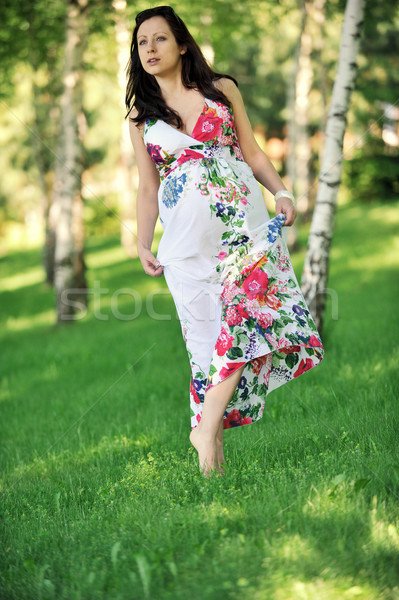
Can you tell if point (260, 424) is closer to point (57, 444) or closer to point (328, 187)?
point (57, 444)

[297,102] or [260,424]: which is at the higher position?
[297,102]

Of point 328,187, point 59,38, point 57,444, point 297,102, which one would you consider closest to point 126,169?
point 59,38

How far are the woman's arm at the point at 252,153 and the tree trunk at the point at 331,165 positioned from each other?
99.8 inches

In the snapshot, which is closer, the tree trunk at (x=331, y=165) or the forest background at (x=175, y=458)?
the forest background at (x=175, y=458)

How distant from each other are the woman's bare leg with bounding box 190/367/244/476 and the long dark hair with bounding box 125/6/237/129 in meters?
1.38

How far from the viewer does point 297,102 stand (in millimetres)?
14430

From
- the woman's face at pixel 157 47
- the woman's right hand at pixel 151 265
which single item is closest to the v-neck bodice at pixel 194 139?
the woman's face at pixel 157 47

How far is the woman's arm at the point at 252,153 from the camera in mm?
3539

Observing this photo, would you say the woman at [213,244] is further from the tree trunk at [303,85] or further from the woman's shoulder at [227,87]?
the tree trunk at [303,85]

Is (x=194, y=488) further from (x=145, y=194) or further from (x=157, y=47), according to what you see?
(x=157, y=47)

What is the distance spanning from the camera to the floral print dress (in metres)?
3.34

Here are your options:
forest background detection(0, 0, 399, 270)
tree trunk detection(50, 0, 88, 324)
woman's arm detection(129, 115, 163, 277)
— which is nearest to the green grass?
woman's arm detection(129, 115, 163, 277)

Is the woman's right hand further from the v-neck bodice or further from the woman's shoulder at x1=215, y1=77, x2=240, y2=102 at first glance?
the woman's shoulder at x1=215, y1=77, x2=240, y2=102

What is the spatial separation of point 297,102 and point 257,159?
11420mm
